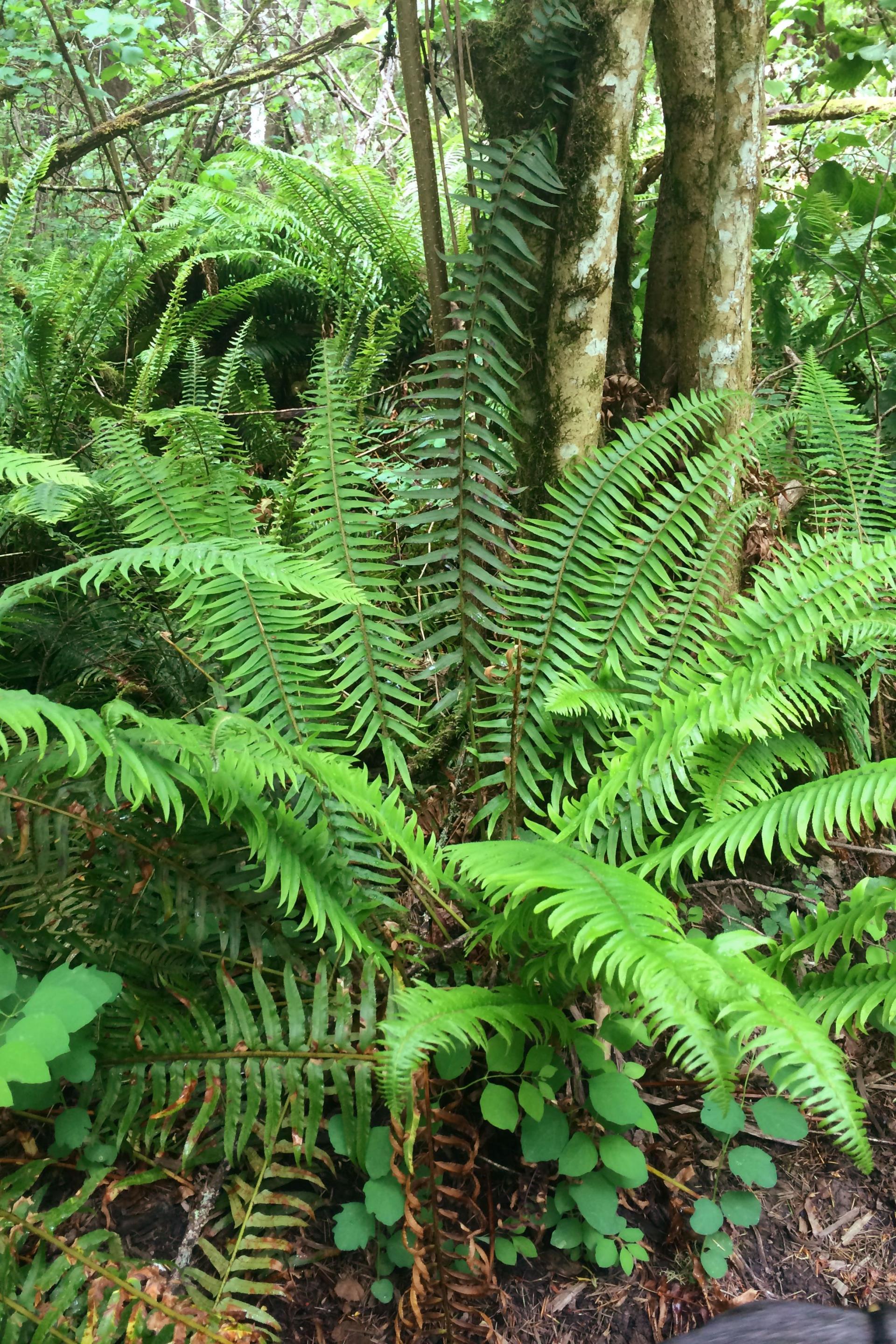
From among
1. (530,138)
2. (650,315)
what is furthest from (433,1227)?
(650,315)

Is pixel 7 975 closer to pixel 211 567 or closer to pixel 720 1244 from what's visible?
pixel 211 567

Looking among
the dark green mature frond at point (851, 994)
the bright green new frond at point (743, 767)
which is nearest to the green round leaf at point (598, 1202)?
the dark green mature frond at point (851, 994)

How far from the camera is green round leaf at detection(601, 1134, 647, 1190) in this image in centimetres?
136

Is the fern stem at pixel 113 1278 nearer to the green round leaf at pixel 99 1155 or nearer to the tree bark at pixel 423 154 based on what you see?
the green round leaf at pixel 99 1155

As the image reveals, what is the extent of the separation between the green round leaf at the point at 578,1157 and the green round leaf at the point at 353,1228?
34 centimetres

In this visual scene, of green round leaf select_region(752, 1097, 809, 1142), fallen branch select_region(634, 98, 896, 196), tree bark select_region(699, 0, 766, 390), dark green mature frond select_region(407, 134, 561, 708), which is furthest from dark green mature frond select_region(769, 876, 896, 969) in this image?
fallen branch select_region(634, 98, 896, 196)

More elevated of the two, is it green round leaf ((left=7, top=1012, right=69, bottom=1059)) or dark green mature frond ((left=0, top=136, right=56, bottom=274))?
dark green mature frond ((left=0, top=136, right=56, bottom=274))

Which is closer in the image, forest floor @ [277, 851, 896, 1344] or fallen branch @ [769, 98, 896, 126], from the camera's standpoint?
forest floor @ [277, 851, 896, 1344]

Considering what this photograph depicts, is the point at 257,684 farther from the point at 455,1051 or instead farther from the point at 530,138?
the point at 530,138

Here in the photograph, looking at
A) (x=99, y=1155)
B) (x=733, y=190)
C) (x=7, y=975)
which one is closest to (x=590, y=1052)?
(x=99, y=1155)

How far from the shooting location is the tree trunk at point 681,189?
2289 millimetres

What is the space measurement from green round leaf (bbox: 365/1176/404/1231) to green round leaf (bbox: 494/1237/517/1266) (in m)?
0.18

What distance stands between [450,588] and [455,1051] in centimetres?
118

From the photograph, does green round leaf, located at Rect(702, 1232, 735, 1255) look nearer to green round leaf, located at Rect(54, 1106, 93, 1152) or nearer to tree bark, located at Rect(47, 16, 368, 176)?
green round leaf, located at Rect(54, 1106, 93, 1152)
